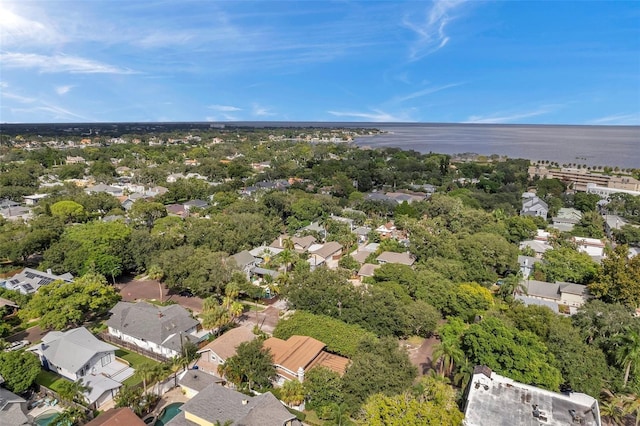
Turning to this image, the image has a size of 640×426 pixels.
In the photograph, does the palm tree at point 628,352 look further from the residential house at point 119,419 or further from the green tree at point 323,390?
the residential house at point 119,419

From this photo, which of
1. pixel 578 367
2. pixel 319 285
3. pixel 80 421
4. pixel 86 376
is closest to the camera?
pixel 80 421

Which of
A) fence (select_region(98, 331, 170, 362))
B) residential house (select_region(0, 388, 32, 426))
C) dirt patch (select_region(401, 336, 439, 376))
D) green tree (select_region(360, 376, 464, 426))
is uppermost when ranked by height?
green tree (select_region(360, 376, 464, 426))

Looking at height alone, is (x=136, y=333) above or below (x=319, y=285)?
below

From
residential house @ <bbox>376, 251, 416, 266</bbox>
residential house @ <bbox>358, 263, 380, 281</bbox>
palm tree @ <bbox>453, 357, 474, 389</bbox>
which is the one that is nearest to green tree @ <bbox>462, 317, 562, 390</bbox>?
palm tree @ <bbox>453, 357, 474, 389</bbox>

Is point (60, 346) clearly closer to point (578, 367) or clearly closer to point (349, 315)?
point (349, 315)

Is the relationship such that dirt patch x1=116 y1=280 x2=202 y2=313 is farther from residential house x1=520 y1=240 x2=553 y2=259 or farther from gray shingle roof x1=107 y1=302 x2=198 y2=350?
residential house x1=520 y1=240 x2=553 y2=259

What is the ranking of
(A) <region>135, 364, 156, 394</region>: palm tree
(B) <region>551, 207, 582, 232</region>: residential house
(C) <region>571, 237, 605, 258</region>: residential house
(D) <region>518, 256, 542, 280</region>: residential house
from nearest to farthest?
(A) <region>135, 364, 156, 394</region>: palm tree → (D) <region>518, 256, 542, 280</region>: residential house → (C) <region>571, 237, 605, 258</region>: residential house → (B) <region>551, 207, 582, 232</region>: residential house

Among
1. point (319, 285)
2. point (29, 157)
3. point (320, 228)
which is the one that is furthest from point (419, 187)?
point (29, 157)
